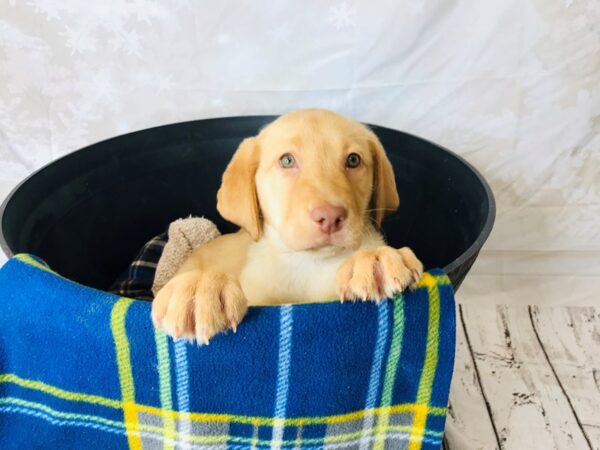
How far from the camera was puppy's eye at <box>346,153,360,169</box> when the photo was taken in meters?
1.21

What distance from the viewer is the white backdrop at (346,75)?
1.66m

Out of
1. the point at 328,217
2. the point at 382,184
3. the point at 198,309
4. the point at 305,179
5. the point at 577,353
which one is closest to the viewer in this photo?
the point at 198,309

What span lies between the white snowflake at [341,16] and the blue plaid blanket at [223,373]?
1041 mm

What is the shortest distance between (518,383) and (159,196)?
1.15m

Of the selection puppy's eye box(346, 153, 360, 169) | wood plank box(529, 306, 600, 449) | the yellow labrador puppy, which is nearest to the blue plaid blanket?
the yellow labrador puppy

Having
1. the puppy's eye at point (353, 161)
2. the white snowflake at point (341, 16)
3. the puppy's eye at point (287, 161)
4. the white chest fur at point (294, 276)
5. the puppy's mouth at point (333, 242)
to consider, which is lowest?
the white chest fur at point (294, 276)

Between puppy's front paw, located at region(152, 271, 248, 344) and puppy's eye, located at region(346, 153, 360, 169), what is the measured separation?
0.49 m

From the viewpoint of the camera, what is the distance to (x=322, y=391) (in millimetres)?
818

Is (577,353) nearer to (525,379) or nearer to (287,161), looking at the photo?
(525,379)

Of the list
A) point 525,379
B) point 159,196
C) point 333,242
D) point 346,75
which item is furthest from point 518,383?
point 159,196

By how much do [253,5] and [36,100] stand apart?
76cm

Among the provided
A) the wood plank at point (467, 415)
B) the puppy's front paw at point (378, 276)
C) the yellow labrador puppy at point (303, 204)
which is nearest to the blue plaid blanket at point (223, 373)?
the puppy's front paw at point (378, 276)

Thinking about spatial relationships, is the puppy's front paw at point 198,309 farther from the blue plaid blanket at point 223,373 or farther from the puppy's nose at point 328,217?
the puppy's nose at point 328,217

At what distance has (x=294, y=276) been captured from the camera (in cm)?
123
